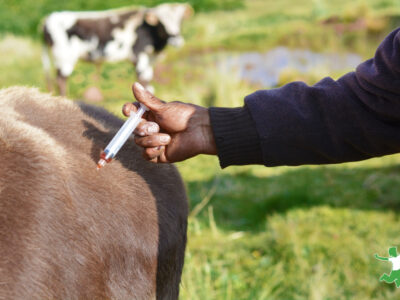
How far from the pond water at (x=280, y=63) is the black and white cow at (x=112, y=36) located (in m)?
1.46

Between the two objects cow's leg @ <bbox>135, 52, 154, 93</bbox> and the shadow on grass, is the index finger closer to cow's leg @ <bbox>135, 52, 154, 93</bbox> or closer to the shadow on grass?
the shadow on grass

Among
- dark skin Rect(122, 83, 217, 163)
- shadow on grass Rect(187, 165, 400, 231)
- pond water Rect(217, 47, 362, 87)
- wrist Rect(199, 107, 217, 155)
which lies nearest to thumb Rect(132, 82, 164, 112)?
dark skin Rect(122, 83, 217, 163)

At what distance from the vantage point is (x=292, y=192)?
16.8 feet

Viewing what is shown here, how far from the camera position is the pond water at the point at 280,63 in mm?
11259

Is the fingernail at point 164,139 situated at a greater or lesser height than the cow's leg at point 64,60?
greater

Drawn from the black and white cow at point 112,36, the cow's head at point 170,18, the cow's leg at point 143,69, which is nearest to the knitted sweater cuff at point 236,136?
the black and white cow at point 112,36

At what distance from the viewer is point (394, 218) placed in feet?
15.2

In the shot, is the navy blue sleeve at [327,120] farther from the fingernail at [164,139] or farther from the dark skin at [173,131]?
the fingernail at [164,139]

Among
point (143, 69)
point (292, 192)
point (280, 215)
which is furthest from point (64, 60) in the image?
point (280, 215)

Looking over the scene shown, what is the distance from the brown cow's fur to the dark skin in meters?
0.15

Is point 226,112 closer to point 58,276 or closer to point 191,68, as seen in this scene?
point 58,276

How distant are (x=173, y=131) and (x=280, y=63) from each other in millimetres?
11745

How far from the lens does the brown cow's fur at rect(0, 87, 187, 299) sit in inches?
55.9

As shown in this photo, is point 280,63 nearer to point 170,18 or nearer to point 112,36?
point 170,18
